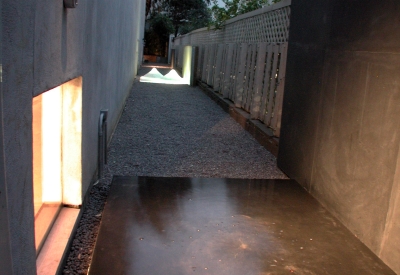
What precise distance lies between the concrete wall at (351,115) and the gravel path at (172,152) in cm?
82

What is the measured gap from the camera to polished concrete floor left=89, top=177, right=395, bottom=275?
2.65m

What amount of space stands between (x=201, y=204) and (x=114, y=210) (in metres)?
0.73

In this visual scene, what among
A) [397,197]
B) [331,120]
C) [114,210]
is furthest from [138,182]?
[397,197]

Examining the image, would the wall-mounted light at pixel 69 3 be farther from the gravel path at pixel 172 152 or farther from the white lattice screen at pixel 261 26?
the white lattice screen at pixel 261 26

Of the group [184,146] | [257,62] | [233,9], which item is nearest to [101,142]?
[184,146]

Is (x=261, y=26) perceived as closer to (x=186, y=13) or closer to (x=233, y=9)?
(x=233, y=9)

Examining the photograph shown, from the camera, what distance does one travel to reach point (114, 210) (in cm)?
338

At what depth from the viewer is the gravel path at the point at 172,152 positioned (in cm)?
342

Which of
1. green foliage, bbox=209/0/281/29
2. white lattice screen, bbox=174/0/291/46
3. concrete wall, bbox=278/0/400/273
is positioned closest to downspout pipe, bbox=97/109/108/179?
concrete wall, bbox=278/0/400/273

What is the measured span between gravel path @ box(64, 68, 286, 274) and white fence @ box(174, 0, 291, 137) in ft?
1.78

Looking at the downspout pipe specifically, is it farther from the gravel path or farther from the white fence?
the white fence

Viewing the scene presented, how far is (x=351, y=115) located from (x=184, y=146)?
3051 millimetres

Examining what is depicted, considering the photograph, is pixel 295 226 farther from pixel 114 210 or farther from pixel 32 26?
pixel 32 26

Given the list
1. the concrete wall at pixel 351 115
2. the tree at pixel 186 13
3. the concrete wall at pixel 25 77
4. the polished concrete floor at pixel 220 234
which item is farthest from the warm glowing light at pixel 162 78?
the tree at pixel 186 13
